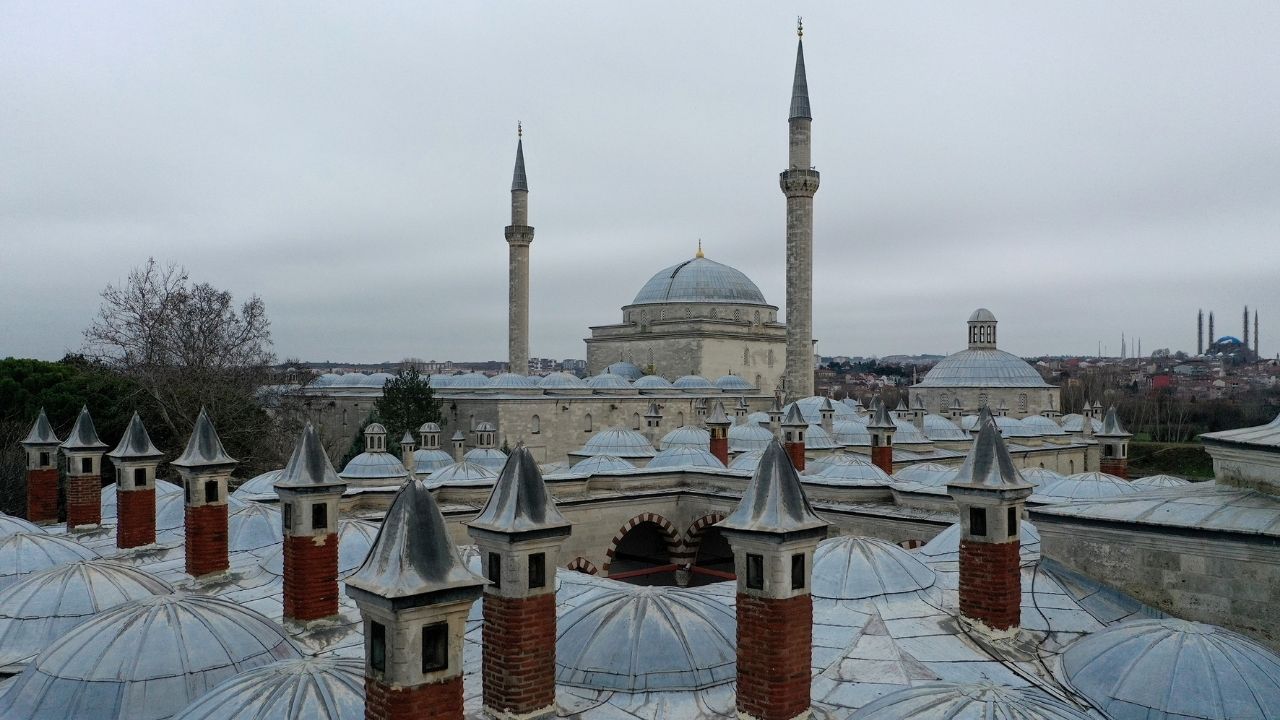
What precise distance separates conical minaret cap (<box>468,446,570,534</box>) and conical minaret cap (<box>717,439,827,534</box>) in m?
1.18

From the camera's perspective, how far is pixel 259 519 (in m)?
11.4

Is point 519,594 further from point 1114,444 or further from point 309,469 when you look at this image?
point 1114,444

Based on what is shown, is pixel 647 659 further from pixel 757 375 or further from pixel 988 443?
pixel 757 375

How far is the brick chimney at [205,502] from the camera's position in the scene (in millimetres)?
9227

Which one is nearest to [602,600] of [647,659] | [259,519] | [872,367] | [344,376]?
[647,659]

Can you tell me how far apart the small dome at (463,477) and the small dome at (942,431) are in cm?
1542

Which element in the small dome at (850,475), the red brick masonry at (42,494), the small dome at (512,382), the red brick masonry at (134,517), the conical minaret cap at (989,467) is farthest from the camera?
the small dome at (512,382)

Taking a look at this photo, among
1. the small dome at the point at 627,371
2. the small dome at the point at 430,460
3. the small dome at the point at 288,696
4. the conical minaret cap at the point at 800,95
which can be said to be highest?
the conical minaret cap at the point at 800,95

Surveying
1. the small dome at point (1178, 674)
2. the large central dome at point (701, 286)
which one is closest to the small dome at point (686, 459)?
the small dome at point (1178, 674)

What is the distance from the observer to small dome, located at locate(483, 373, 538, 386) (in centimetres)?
3406

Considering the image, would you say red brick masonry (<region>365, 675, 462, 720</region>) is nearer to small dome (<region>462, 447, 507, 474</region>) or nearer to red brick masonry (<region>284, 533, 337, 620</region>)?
red brick masonry (<region>284, 533, 337, 620</region>)

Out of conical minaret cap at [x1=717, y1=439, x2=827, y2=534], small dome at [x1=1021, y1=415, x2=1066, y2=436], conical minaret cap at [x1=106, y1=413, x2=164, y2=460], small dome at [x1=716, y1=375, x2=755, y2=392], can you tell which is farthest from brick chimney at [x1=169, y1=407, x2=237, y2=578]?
small dome at [x1=716, y1=375, x2=755, y2=392]

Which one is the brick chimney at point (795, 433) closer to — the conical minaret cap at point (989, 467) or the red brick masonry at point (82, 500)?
the conical minaret cap at point (989, 467)

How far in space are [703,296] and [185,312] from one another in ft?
80.3
